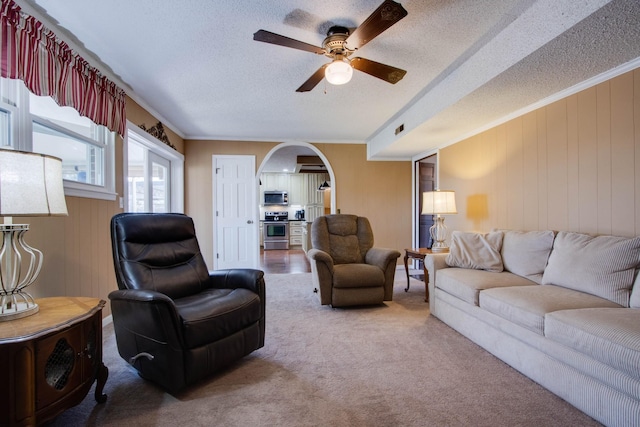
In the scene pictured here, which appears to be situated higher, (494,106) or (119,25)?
(119,25)

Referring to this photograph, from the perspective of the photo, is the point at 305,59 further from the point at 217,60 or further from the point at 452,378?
the point at 452,378

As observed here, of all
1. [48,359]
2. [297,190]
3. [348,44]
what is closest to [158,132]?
[348,44]

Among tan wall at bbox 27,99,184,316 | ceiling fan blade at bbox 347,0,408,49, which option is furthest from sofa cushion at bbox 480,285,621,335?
tan wall at bbox 27,99,184,316

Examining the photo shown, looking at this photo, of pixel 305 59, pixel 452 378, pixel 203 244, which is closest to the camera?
pixel 452 378

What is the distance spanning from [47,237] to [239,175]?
3.36 metres

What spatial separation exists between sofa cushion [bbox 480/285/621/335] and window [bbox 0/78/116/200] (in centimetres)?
329

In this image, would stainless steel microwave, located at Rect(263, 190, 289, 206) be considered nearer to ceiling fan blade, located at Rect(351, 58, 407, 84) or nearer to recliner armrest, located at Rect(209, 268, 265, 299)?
recliner armrest, located at Rect(209, 268, 265, 299)

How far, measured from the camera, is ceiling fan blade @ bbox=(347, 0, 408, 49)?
1524 millimetres

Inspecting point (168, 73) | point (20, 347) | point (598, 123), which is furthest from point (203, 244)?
point (598, 123)

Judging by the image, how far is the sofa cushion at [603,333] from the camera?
130cm

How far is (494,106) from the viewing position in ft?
9.35

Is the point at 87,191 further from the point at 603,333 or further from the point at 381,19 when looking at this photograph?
the point at 603,333

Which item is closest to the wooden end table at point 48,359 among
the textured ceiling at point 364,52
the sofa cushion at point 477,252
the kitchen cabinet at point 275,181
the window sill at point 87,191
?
the window sill at point 87,191

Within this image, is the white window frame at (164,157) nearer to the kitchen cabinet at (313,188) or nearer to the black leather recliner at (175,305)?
the black leather recliner at (175,305)
